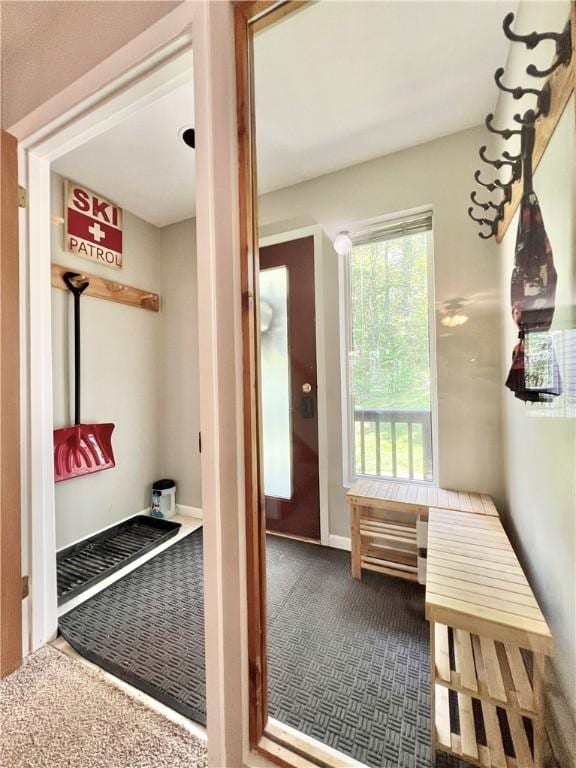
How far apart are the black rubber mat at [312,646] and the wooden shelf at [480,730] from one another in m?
0.07

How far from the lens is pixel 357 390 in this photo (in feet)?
6.11

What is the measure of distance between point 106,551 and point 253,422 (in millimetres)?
1897

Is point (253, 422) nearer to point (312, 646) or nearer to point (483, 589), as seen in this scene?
point (483, 589)

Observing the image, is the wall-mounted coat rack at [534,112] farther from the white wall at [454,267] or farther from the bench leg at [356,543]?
the bench leg at [356,543]

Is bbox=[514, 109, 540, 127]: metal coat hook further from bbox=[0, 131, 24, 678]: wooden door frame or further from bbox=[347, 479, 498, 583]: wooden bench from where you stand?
bbox=[0, 131, 24, 678]: wooden door frame

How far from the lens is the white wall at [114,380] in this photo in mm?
2004

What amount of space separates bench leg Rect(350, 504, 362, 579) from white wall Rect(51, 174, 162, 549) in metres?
1.73

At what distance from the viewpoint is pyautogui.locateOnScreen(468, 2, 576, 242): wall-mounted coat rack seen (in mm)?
657

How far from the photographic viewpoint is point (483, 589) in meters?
0.93

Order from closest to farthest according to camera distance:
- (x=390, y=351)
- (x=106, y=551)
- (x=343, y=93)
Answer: (x=343, y=93), (x=390, y=351), (x=106, y=551)

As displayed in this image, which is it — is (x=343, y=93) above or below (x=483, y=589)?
above

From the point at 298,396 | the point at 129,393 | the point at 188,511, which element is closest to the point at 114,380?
the point at 129,393

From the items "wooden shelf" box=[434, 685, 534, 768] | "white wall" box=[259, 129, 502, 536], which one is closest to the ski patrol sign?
"white wall" box=[259, 129, 502, 536]

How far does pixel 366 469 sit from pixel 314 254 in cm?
132
